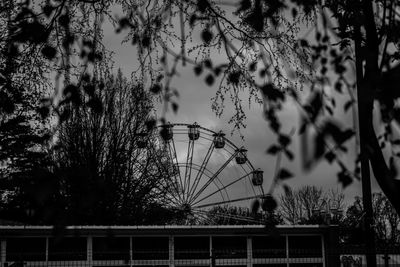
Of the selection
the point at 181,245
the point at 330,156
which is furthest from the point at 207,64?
the point at 181,245

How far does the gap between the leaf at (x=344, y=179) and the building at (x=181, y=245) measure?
1706 centimetres

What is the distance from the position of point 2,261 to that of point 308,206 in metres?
47.4

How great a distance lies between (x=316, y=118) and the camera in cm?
296

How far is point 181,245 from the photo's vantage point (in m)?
22.9

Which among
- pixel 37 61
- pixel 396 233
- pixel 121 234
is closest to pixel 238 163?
pixel 121 234

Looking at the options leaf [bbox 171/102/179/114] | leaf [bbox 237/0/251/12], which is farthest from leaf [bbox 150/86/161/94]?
leaf [bbox 237/0/251/12]

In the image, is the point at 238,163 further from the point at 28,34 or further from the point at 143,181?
the point at 28,34

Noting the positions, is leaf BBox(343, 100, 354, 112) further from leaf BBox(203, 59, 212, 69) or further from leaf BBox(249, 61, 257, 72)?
leaf BBox(249, 61, 257, 72)

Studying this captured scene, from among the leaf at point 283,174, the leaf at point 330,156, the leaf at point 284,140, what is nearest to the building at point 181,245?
the leaf at point 284,140

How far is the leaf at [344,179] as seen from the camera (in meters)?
3.85

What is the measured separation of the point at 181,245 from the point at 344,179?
19438 mm

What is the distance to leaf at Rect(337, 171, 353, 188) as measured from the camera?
3.85 meters

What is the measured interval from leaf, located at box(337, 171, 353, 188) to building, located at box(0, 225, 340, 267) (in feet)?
56.0

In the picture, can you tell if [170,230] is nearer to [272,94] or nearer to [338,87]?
[338,87]
